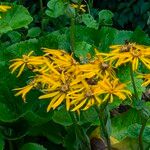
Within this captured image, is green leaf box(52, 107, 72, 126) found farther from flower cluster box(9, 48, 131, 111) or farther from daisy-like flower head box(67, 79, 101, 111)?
daisy-like flower head box(67, 79, 101, 111)

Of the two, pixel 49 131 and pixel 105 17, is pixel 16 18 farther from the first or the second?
pixel 49 131

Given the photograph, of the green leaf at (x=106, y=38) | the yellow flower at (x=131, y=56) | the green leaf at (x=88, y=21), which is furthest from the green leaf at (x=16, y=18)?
→ the yellow flower at (x=131, y=56)

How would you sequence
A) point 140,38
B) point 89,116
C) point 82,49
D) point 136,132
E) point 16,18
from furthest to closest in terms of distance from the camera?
point 16,18 < point 140,38 < point 82,49 < point 89,116 < point 136,132

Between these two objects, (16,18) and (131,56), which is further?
(16,18)

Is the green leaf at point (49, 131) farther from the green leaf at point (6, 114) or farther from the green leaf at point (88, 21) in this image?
the green leaf at point (88, 21)

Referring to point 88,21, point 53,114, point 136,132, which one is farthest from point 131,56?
point 88,21

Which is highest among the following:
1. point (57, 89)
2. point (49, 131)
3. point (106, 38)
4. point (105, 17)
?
point (57, 89)
